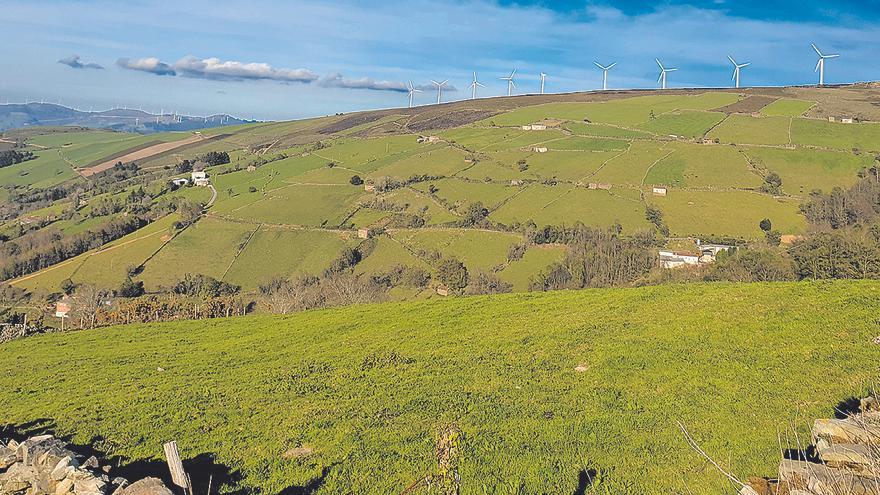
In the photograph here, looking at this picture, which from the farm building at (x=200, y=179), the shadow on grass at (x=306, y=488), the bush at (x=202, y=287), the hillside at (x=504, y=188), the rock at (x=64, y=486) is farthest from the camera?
the farm building at (x=200, y=179)

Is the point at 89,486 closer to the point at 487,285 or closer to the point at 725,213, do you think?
the point at 487,285

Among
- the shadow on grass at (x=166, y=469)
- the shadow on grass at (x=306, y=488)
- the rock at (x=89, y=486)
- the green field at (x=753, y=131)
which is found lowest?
the shadow on grass at (x=166, y=469)

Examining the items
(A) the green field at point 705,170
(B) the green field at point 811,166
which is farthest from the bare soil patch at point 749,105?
(B) the green field at point 811,166

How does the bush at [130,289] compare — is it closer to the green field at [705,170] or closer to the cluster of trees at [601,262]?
the cluster of trees at [601,262]

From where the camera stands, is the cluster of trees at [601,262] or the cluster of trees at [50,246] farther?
the cluster of trees at [50,246]

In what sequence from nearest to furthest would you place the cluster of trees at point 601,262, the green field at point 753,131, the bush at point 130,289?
the cluster of trees at point 601,262 → the bush at point 130,289 → the green field at point 753,131

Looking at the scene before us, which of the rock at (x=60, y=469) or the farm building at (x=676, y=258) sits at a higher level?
the rock at (x=60, y=469)

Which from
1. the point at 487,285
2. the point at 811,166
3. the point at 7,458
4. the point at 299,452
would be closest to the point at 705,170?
the point at 811,166

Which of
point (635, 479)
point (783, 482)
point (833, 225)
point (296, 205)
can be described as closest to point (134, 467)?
point (635, 479)

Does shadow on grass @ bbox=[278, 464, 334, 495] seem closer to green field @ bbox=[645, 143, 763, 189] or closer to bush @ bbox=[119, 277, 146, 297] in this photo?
bush @ bbox=[119, 277, 146, 297]
